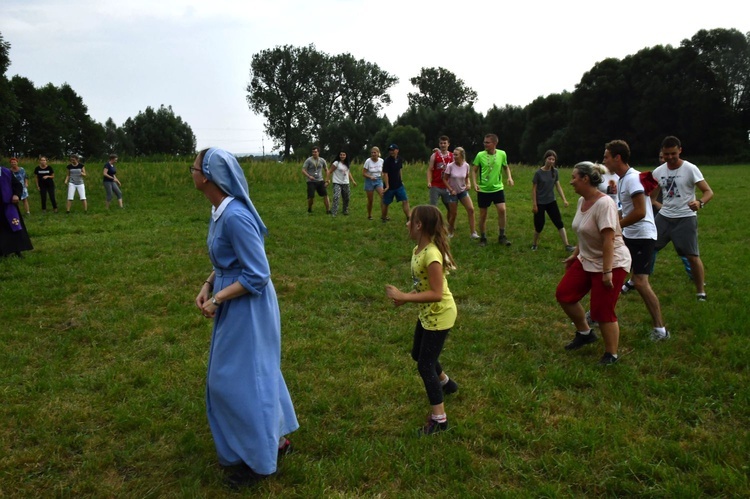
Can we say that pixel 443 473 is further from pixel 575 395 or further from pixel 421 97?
pixel 421 97

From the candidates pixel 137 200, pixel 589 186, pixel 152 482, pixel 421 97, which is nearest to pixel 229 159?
pixel 152 482

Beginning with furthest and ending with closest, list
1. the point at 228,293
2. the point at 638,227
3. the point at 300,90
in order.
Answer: the point at 300,90 → the point at 638,227 → the point at 228,293

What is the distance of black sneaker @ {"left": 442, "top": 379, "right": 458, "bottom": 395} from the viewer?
→ 459 centimetres

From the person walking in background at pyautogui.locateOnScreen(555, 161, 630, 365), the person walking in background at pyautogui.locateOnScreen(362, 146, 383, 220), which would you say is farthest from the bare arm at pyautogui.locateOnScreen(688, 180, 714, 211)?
the person walking in background at pyautogui.locateOnScreen(362, 146, 383, 220)

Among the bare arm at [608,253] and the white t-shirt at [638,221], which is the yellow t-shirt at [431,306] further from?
the white t-shirt at [638,221]

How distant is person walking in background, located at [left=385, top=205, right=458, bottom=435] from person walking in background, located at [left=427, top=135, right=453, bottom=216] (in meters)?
7.40

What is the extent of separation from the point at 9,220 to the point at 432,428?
29.0ft

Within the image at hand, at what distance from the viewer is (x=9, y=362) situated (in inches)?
213

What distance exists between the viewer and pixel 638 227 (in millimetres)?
5848

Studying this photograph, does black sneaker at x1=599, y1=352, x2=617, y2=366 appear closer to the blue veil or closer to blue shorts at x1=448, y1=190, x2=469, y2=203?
the blue veil

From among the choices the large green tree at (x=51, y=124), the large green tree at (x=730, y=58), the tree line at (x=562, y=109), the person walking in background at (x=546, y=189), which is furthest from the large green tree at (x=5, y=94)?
the large green tree at (x=730, y=58)

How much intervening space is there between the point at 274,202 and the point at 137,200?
5.09 m

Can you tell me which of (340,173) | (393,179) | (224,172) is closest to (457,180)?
(393,179)

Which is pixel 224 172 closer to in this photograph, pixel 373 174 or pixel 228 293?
pixel 228 293
